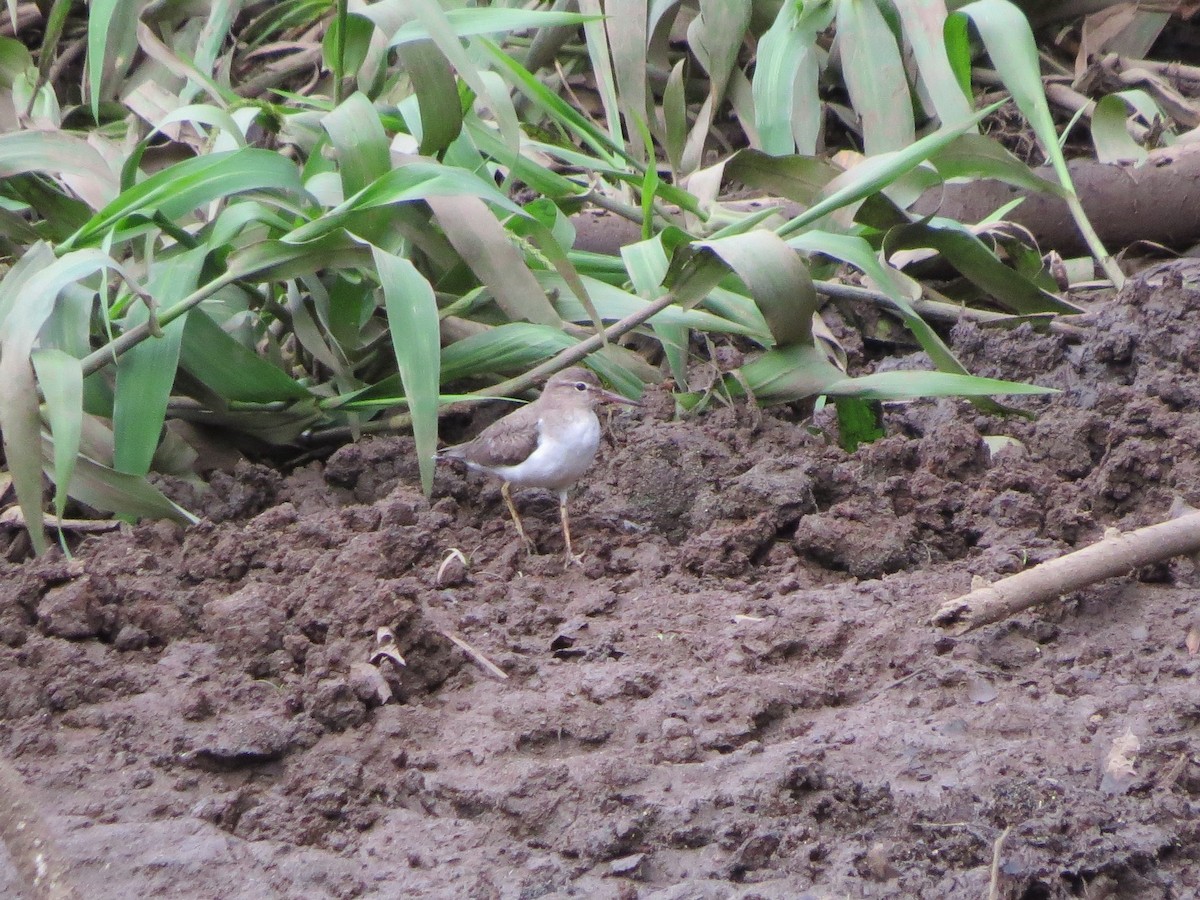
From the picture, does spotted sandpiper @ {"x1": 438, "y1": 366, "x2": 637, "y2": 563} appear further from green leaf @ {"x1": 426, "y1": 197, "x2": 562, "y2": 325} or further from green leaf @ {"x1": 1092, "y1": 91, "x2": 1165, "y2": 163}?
green leaf @ {"x1": 1092, "y1": 91, "x2": 1165, "y2": 163}

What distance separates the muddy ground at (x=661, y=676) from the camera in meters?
2.52

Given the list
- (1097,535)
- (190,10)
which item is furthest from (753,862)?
(190,10)

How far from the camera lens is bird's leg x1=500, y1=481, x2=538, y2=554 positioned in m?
4.39

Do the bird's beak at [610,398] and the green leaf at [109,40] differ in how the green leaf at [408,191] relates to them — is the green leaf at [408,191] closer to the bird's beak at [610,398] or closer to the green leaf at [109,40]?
the bird's beak at [610,398]

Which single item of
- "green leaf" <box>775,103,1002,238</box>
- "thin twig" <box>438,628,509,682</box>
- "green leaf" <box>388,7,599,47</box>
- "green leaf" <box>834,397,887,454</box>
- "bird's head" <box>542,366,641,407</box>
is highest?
"green leaf" <box>388,7,599,47</box>

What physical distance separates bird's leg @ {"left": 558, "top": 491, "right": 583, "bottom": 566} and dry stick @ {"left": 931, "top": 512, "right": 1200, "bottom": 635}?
1286 millimetres

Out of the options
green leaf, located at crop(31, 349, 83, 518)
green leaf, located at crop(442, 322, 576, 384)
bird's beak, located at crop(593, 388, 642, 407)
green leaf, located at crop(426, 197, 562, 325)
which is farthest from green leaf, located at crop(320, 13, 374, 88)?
green leaf, located at crop(31, 349, 83, 518)

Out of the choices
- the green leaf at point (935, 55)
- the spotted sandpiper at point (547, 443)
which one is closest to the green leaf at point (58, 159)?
the spotted sandpiper at point (547, 443)

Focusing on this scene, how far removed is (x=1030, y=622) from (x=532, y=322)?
229 centimetres

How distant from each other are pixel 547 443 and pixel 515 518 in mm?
283

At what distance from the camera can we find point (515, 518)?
14.8 feet

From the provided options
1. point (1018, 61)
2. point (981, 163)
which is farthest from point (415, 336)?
point (1018, 61)

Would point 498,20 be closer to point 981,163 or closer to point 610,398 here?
point 610,398

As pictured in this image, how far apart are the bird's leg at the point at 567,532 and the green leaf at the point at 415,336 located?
47cm
